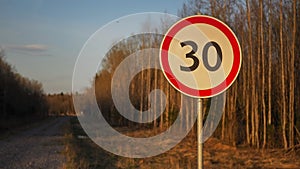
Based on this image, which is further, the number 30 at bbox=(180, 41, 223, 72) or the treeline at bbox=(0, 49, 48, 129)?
the treeline at bbox=(0, 49, 48, 129)

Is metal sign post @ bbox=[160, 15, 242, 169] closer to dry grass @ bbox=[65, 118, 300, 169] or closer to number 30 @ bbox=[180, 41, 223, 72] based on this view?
number 30 @ bbox=[180, 41, 223, 72]

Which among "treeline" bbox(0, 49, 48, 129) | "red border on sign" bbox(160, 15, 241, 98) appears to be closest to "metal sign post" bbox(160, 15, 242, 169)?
"red border on sign" bbox(160, 15, 241, 98)

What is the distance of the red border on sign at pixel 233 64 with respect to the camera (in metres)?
4.13

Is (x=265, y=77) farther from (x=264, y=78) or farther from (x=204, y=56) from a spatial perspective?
(x=204, y=56)

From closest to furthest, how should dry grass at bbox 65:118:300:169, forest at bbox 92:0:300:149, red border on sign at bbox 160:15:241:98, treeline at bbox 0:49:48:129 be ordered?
red border on sign at bbox 160:15:241:98 → dry grass at bbox 65:118:300:169 → forest at bbox 92:0:300:149 → treeline at bbox 0:49:48:129

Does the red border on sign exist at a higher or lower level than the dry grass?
higher

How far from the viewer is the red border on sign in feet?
13.5

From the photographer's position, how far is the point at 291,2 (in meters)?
20.3

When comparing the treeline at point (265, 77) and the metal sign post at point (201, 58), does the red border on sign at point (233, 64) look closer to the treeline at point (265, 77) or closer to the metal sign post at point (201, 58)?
the metal sign post at point (201, 58)

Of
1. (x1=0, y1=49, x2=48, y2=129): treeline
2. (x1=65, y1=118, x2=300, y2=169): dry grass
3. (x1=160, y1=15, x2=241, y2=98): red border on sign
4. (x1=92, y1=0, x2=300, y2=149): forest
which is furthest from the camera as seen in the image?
(x1=0, y1=49, x2=48, y2=129): treeline

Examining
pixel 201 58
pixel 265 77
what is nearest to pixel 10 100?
pixel 265 77

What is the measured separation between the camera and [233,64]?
4.12 metres

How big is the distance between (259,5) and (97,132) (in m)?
12.6

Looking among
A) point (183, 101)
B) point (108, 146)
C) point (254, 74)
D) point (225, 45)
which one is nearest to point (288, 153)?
point (254, 74)
